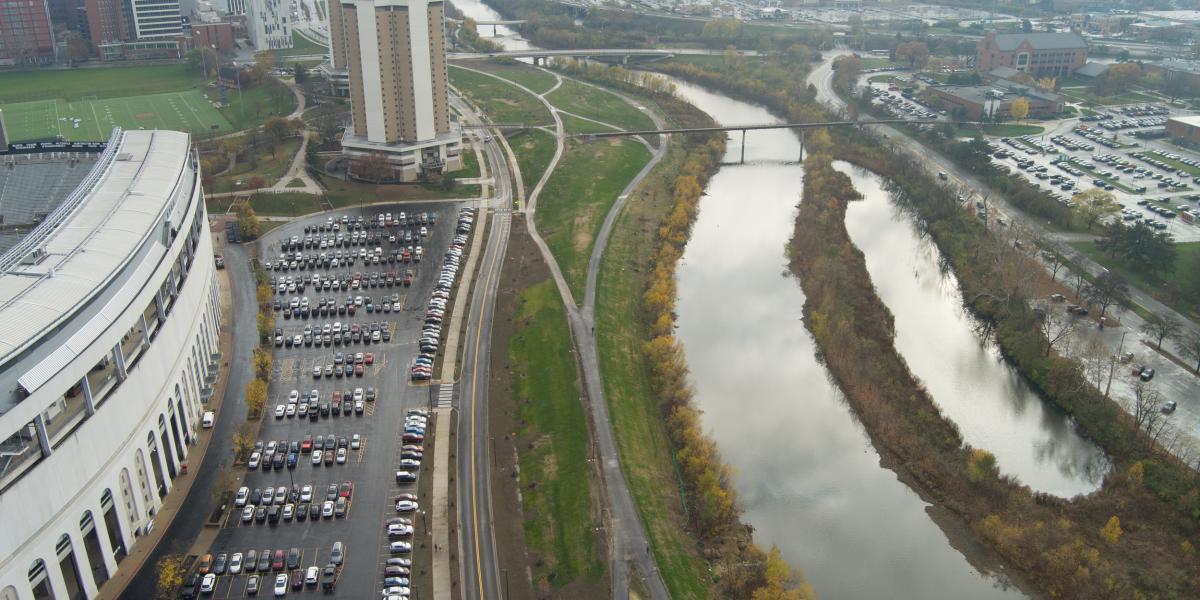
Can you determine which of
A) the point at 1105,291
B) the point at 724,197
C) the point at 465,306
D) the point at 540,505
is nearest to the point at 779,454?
the point at 540,505

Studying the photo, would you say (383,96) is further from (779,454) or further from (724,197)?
(779,454)

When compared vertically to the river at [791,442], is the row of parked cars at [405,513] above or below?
above

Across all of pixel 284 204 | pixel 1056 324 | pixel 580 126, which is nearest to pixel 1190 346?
pixel 1056 324

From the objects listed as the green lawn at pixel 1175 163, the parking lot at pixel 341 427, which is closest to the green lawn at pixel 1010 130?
the green lawn at pixel 1175 163

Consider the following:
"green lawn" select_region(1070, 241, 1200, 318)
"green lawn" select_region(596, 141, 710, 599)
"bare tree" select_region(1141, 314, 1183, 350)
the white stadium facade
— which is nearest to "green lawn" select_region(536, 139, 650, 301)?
"green lawn" select_region(596, 141, 710, 599)

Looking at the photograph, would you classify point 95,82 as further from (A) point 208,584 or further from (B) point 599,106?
(A) point 208,584

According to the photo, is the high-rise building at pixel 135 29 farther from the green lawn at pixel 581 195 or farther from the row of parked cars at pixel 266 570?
the row of parked cars at pixel 266 570
